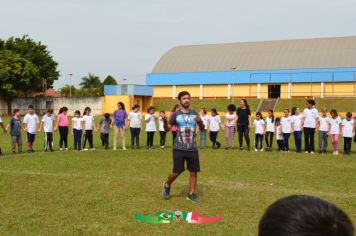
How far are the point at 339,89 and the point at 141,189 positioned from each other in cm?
4449

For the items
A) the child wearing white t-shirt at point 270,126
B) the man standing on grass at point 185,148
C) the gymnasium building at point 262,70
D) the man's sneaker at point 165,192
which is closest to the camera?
the man standing on grass at point 185,148

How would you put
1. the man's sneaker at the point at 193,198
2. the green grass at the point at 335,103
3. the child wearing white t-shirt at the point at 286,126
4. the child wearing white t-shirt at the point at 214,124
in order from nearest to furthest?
the man's sneaker at the point at 193,198 → the child wearing white t-shirt at the point at 286,126 → the child wearing white t-shirt at the point at 214,124 → the green grass at the point at 335,103

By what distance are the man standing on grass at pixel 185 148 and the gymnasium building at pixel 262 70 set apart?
141ft

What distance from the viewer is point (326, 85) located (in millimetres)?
50531

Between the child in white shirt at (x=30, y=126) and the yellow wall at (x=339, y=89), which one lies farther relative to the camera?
the yellow wall at (x=339, y=89)

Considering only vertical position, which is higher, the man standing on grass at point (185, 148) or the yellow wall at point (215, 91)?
the yellow wall at point (215, 91)

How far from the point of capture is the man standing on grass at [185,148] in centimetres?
833

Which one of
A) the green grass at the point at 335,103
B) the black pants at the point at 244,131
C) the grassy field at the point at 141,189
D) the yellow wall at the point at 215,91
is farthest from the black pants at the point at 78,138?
the yellow wall at the point at 215,91

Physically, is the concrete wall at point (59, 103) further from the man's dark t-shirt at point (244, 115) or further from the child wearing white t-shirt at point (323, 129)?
the child wearing white t-shirt at point (323, 129)

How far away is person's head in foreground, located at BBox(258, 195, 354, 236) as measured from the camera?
127 centimetres

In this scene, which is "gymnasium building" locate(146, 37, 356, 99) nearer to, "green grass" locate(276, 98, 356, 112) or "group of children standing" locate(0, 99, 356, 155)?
"green grass" locate(276, 98, 356, 112)

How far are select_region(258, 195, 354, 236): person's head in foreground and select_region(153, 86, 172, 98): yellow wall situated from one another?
57.8m

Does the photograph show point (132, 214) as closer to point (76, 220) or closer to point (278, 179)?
point (76, 220)

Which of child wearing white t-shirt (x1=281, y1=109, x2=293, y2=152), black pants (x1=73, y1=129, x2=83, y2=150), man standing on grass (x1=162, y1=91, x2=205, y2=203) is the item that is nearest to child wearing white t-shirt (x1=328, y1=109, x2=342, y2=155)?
child wearing white t-shirt (x1=281, y1=109, x2=293, y2=152)
